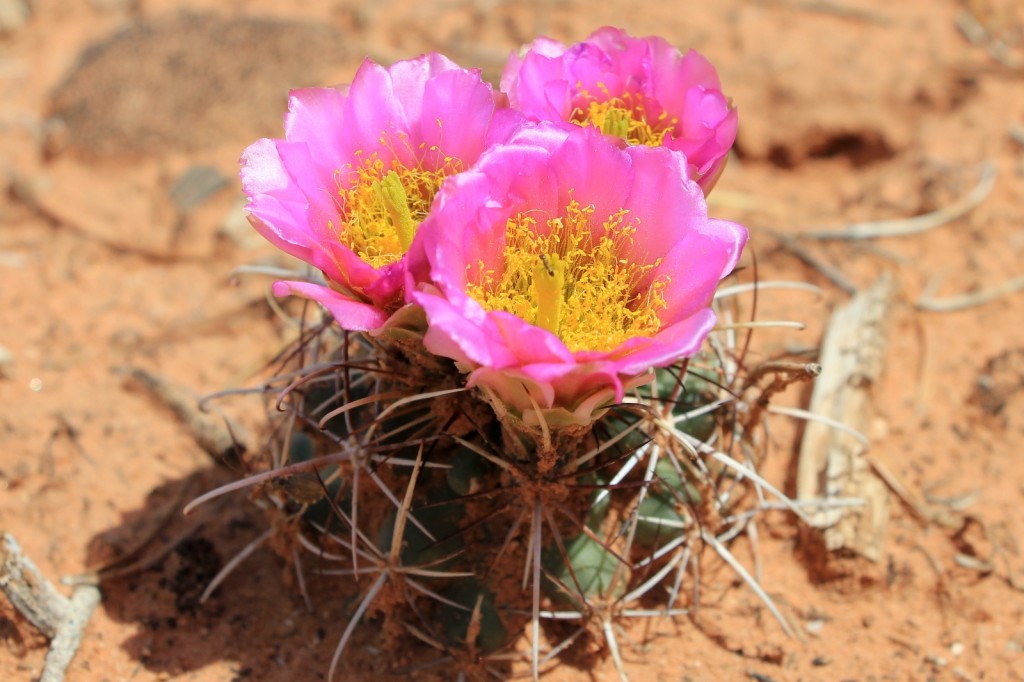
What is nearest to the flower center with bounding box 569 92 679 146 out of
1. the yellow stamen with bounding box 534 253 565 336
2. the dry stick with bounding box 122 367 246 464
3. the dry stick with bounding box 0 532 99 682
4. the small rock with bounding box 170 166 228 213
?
the yellow stamen with bounding box 534 253 565 336

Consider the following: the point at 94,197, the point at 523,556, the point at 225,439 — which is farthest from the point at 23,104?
the point at 523,556

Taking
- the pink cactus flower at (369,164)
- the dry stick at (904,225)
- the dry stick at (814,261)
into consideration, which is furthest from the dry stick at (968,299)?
the pink cactus flower at (369,164)

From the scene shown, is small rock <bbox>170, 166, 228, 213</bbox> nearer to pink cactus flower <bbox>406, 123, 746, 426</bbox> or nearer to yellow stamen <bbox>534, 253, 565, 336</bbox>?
pink cactus flower <bbox>406, 123, 746, 426</bbox>

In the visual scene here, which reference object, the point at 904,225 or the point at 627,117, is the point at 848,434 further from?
the point at 904,225

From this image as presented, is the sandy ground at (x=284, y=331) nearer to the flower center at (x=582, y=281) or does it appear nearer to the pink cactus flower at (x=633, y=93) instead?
the flower center at (x=582, y=281)

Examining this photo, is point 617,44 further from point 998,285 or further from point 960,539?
point 998,285

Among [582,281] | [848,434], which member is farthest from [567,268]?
[848,434]
